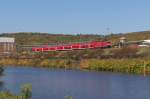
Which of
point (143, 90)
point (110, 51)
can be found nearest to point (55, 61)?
point (110, 51)

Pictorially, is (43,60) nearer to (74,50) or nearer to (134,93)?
(74,50)

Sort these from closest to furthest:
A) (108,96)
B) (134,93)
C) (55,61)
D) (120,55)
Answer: (108,96) → (134,93) → (120,55) → (55,61)

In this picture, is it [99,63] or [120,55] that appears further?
[120,55]

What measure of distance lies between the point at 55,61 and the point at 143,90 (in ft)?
319

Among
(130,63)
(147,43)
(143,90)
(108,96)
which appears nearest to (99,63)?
(130,63)

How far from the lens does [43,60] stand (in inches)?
7052

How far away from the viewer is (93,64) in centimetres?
15088

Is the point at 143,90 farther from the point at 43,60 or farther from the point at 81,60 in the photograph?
the point at 43,60

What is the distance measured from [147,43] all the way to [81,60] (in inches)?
1319

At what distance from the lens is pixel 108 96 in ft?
225

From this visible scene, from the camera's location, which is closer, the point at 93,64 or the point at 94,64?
the point at 94,64

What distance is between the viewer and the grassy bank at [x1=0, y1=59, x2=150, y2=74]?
134125mm

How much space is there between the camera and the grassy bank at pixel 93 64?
440ft

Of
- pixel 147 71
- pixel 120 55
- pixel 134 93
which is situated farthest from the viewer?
pixel 120 55
